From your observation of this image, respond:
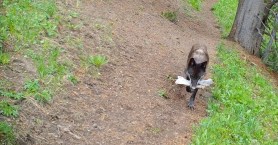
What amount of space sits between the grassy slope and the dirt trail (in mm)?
311

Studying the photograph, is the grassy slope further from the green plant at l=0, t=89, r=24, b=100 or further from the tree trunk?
the green plant at l=0, t=89, r=24, b=100

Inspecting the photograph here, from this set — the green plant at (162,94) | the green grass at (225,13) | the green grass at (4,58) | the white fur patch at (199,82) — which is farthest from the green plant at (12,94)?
the green grass at (225,13)

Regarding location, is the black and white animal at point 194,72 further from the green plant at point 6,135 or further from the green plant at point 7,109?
the green plant at point 6,135

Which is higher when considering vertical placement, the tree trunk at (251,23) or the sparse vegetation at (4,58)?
the sparse vegetation at (4,58)

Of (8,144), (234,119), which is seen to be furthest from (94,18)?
(8,144)

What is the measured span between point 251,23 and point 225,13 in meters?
5.27

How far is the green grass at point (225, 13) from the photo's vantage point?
54.8ft

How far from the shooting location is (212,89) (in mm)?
9109

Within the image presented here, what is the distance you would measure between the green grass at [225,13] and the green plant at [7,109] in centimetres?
1082

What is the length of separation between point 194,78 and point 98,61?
5.95 ft

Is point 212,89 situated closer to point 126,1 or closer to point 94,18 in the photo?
point 94,18

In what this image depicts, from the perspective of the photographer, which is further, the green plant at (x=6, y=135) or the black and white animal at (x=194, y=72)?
the black and white animal at (x=194, y=72)

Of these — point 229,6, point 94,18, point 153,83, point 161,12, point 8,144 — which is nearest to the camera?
point 8,144

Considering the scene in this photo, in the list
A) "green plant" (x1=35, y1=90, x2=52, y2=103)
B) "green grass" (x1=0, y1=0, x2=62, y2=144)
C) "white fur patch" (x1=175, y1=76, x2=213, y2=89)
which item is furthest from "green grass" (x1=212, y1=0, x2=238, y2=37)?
"green plant" (x1=35, y1=90, x2=52, y2=103)
